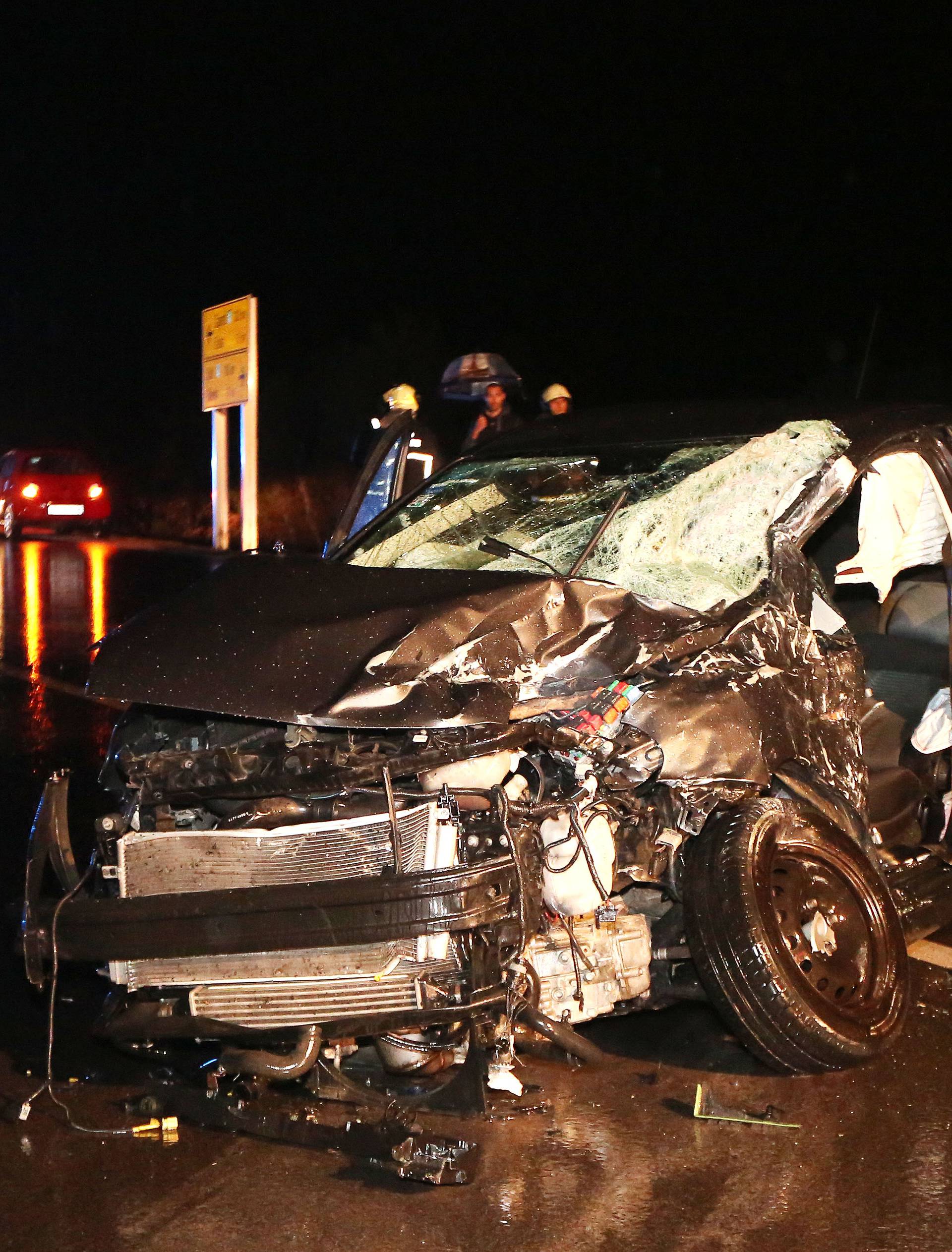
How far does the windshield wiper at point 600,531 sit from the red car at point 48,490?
2173 cm

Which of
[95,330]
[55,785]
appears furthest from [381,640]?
[95,330]

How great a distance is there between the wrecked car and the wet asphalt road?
21 centimetres

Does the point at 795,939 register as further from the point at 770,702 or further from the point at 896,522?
the point at 896,522

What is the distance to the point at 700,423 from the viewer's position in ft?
16.7

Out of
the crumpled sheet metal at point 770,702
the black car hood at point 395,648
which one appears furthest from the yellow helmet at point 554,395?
the black car hood at point 395,648

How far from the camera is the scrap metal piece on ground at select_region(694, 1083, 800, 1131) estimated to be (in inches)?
149

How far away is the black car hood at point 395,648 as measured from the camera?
3.67 m

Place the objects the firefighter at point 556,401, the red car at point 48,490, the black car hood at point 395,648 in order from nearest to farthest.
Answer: the black car hood at point 395,648 → the firefighter at point 556,401 → the red car at point 48,490

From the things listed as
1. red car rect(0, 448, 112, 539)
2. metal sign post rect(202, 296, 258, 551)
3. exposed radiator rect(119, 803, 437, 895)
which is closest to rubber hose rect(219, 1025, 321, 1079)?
exposed radiator rect(119, 803, 437, 895)

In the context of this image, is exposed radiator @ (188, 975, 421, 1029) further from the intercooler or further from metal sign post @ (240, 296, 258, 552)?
metal sign post @ (240, 296, 258, 552)

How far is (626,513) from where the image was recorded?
4770 mm

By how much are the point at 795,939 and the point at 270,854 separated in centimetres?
153

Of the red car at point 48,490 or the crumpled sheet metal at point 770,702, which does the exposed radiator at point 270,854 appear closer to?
the crumpled sheet metal at point 770,702

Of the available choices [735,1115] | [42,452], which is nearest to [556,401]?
[735,1115]
